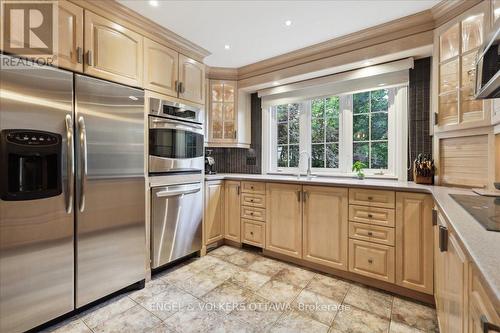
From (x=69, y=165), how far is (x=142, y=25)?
139 cm

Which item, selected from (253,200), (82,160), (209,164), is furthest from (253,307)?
(209,164)

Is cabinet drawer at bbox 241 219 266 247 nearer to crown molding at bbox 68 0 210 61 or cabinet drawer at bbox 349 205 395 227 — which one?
cabinet drawer at bbox 349 205 395 227

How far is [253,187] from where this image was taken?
9.46 ft

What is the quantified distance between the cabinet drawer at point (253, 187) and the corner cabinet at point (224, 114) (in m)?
0.76

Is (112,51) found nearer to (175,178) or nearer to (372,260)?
(175,178)

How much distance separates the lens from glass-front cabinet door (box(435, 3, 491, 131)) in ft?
5.70

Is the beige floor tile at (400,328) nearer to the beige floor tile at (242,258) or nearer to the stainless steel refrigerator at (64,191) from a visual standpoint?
the beige floor tile at (242,258)

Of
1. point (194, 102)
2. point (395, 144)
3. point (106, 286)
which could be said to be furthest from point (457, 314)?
point (194, 102)

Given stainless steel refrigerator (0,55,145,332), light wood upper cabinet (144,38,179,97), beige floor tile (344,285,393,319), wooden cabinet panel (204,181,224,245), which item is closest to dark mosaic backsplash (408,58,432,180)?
beige floor tile (344,285,393,319)

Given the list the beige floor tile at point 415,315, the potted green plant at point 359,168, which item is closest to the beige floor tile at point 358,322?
the beige floor tile at point 415,315

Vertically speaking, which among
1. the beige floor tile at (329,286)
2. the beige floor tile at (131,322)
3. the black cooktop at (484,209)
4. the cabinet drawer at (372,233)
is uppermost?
the black cooktop at (484,209)

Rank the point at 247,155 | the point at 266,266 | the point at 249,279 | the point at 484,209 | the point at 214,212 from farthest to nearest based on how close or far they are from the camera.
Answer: the point at 247,155, the point at 214,212, the point at 266,266, the point at 249,279, the point at 484,209

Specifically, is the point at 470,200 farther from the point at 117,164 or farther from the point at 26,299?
the point at 26,299

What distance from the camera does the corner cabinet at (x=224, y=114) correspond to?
11.0ft
